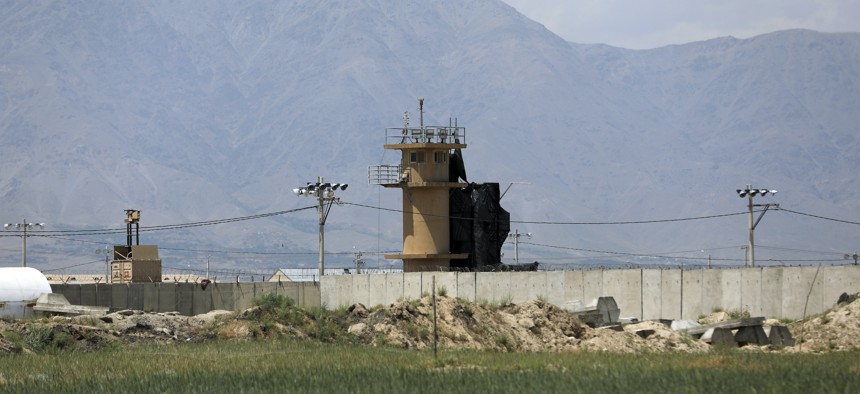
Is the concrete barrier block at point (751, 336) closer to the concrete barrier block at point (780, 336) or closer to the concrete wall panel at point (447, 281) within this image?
the concrete barrier block at point (780, 336)

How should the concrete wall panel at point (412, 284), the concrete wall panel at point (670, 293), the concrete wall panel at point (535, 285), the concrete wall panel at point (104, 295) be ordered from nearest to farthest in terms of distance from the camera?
the concrete wall panel at point (670, 293) < the concrete wall panel at point (535, 285) < the concrete wall panel at point (412, 284) < the concrete wall panel at point (104, 295)

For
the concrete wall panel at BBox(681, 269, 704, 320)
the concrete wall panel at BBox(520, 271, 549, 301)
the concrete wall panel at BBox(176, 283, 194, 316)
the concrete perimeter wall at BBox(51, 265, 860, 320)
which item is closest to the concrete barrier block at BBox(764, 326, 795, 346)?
the concrete perimeter wall at BBox(51, 265, 860, 320)

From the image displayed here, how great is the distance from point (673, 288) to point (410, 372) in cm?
2105

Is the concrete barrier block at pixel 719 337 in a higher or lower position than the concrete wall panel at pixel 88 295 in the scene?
lower

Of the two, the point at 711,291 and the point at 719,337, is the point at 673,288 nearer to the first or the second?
the point at 711,291

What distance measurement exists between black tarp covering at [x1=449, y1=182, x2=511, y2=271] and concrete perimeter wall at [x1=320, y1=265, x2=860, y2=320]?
24.6 ft

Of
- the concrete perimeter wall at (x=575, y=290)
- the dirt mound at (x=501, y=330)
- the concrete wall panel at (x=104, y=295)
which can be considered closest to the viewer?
the dirt mound at (x=501, y=330)

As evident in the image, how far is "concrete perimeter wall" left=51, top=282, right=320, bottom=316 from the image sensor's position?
6272 cm

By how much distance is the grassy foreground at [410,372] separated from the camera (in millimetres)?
28094

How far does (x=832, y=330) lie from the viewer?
4403 centimetres

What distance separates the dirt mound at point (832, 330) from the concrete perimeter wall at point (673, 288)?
6.58ft

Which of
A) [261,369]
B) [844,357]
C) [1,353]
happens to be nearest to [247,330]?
[1,353]

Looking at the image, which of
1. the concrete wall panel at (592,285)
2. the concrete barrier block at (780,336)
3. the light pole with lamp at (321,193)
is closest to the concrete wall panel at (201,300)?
the light pole with lamp at (321,193)

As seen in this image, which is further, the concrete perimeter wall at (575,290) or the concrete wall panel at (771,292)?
the concrete wall panel at (771,292)
